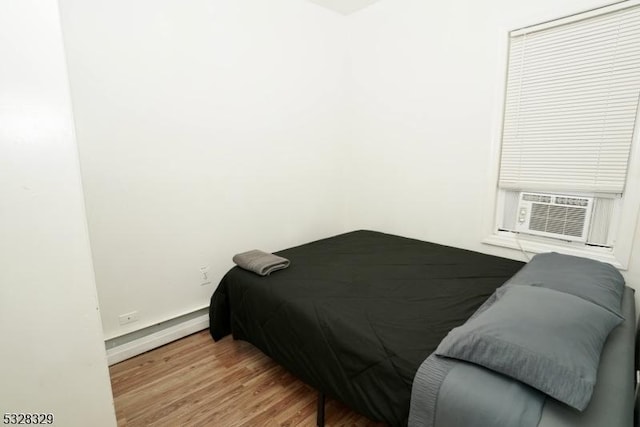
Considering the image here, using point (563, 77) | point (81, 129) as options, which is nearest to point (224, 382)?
point (81, 129)

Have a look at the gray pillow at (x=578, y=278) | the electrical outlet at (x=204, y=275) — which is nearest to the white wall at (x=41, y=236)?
the electrical outlet at (x=204, y=275)

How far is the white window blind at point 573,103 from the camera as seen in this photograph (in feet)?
5.59

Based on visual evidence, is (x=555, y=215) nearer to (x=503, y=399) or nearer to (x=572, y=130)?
(x=572, y=130)

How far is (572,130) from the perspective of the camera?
189 centimetres

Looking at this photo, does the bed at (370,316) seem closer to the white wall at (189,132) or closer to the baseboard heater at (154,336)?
the baseboard heater at (154,336)

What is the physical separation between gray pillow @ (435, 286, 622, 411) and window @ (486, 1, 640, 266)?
0.96m

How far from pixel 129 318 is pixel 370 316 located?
168cm

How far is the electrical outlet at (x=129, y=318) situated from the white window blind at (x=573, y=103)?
9.23 feet

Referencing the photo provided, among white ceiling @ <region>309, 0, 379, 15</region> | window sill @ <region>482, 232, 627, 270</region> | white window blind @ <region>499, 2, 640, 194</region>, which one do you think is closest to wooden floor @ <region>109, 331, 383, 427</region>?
window sill @ <region>482, 232, 627, 270</region>

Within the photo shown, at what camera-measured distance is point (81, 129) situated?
1755mm

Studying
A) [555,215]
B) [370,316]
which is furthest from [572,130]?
[370,316]

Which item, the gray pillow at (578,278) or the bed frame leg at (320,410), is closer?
the gray pillow at (578,278)

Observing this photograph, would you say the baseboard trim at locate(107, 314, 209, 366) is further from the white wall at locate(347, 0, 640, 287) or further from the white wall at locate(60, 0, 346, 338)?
the white wall at locate(347, 0, 640, 287)

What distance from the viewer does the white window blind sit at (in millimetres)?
1703
